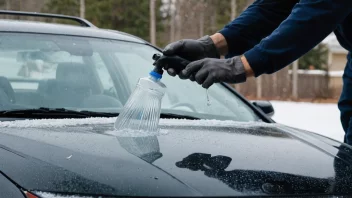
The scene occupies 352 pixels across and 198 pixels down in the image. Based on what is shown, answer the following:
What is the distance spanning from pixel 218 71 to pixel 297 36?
309mm

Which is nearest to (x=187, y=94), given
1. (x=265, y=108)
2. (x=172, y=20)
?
(x=265, y=108)

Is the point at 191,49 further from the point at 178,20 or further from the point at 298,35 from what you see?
the point at 178,20

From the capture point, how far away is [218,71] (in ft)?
7.19

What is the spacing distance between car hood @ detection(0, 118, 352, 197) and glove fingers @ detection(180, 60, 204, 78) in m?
0.22

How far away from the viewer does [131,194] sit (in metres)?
1.62

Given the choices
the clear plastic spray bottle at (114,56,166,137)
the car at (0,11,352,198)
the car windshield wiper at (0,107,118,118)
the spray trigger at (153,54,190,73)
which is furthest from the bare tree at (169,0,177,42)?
the clear plastic spray bottle at (114,56,166,137)

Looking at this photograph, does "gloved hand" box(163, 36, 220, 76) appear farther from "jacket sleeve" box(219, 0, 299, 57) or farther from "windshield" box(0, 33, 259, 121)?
"windshield" box(0, 33, 259, 121)

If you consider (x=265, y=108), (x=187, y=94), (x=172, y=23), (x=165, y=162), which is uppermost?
(x=165, y=162)

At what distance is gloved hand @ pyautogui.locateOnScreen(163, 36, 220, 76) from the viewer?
97.7 inches

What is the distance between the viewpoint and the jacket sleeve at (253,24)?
286cm

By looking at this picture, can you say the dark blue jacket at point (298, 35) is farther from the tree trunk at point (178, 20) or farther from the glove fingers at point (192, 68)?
the tree trunk at point (178, 20)

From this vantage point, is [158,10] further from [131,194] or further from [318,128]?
[131,194]

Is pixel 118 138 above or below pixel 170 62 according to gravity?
below

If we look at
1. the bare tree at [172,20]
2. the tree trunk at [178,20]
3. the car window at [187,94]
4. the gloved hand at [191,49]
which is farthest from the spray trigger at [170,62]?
the bare tree at [172,20]
